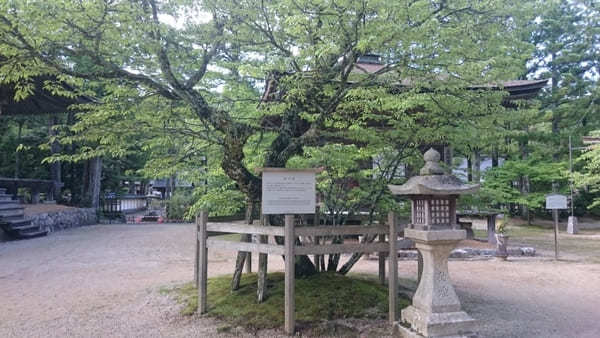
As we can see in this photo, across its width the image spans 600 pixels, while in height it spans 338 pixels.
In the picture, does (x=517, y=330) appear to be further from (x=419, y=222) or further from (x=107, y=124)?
(x=107, y=124)

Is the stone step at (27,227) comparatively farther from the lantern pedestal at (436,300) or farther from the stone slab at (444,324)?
the stone slab at (444,324)

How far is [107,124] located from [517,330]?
618cm

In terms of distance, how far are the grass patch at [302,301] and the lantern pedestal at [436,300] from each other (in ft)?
2.84

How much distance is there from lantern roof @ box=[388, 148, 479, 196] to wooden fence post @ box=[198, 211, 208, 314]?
9.17ft

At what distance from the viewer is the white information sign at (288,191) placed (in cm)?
470

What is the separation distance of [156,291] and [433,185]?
199 inches

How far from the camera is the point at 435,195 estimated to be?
14.0ft

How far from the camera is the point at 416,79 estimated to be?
4738mm

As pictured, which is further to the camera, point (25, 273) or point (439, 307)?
point (25, 273)

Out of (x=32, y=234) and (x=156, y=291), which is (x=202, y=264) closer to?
(x=156, y=291)

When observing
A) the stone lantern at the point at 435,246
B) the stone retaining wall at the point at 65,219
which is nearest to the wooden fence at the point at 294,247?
the stone lantern at the point at 435,246

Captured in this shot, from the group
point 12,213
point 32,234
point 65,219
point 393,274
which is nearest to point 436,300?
point 393,274

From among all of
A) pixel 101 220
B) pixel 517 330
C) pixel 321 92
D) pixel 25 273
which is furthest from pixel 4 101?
pixel 517 330

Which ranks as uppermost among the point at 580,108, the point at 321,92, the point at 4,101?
the point at 580,108
